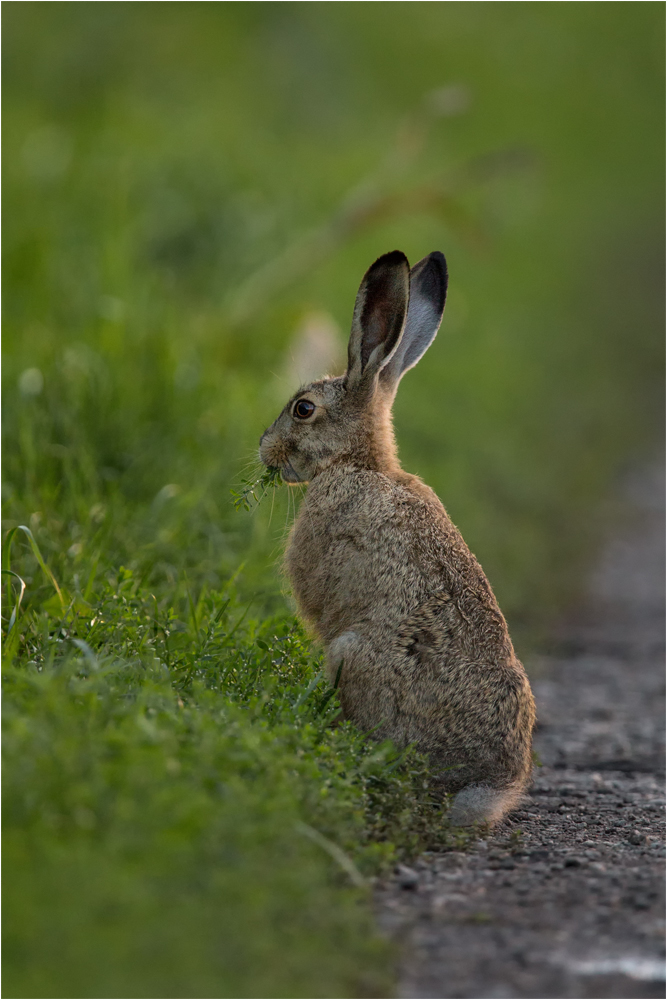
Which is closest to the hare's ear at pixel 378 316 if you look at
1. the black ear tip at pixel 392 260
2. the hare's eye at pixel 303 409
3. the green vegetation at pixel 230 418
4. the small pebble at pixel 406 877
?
the black ear tip at pixel 392 260

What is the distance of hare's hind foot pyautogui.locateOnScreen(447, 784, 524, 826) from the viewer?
4.05m

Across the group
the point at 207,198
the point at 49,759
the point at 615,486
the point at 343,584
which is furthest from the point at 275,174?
the point at 49,759

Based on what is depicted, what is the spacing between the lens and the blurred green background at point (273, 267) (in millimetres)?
6512

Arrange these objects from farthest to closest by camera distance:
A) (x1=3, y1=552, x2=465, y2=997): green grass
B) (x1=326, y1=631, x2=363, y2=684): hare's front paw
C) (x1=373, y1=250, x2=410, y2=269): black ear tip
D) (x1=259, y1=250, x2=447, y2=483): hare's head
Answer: (x1=259, y1=250, x2=447, y2=483): hare's head
(x1=373, y1=250, x2=410, y2=269): black ear tip
(x1=326, y1=631, x2=363, y2=684): hare's front paw
(x1=3, y1=552, x2=465, y2=997): green grass

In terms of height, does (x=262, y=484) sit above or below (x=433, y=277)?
below

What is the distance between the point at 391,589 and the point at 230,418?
3.11 meters

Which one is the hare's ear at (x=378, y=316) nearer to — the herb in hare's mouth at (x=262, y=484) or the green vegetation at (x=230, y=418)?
the herb in hare's mouth at (x=262, y=484)

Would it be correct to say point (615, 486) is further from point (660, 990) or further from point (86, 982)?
point (86, 982)

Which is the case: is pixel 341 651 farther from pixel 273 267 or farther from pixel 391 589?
pixel 273 267

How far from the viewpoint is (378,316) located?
4.56 metres

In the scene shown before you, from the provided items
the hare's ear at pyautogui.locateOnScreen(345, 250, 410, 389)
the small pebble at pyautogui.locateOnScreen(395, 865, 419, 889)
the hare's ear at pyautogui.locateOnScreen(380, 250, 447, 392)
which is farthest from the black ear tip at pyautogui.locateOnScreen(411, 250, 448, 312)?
the small pebble at pyautogui.locateOnScreen(395, 865, 419, 889)

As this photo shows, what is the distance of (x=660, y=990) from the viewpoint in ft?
9.77

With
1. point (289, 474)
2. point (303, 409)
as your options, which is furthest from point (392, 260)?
point (289, 474)

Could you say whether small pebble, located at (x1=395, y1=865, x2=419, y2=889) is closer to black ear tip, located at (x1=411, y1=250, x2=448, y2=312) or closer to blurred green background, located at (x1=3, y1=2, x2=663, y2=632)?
blurred green background, located at (x1=3, y1=2, x2=663, y2=632)
